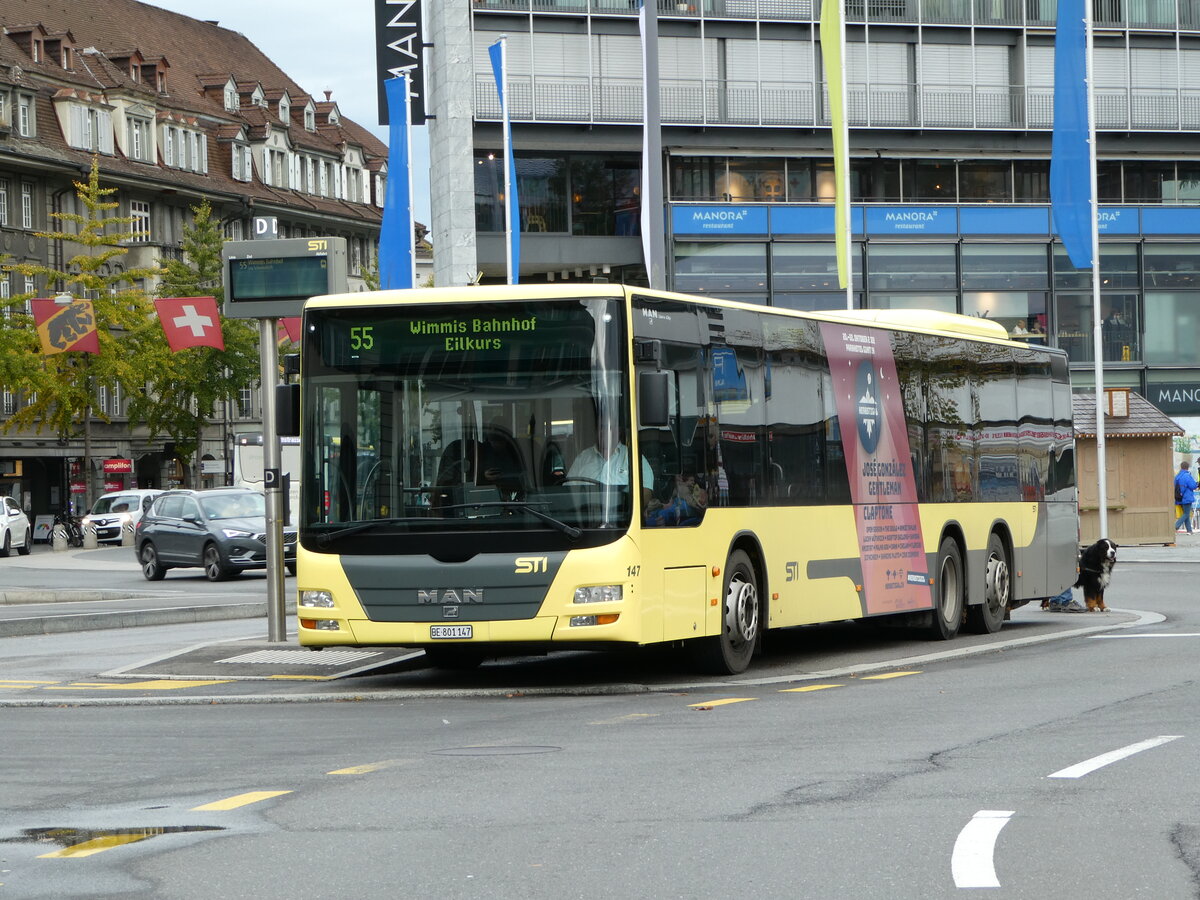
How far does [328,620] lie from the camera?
14469mm

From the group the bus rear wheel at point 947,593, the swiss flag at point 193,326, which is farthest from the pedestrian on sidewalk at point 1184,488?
the bus rear wheel at point 947,593

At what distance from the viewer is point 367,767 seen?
10.3m

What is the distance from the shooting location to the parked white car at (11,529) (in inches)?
2180

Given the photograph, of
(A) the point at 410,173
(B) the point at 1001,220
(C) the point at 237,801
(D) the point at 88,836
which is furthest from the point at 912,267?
(D) the point at 88,836

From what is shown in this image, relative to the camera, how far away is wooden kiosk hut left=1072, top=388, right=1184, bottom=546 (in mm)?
39125

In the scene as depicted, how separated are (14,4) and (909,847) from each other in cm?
8161

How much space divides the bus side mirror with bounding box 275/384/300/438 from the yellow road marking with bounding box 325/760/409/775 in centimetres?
458

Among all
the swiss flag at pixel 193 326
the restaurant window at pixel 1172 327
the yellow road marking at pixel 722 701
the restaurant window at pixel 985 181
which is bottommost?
the yellow road marking at pixel 722 701

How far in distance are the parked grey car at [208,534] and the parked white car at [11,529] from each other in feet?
54.8

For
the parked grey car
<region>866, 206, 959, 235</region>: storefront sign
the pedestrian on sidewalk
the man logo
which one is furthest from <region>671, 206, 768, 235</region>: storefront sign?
the man logo

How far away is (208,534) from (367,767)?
1105 inches

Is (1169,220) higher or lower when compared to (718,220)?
higher

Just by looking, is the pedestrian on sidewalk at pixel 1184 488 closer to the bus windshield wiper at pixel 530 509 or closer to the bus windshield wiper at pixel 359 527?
the bus windshield wiper at pixel 530 509

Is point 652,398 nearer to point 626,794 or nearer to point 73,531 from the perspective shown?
point 626,794
